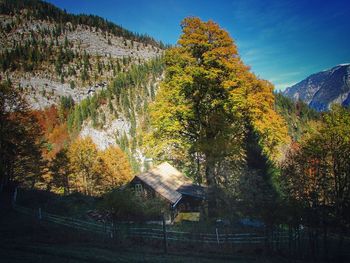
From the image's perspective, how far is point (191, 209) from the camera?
37.2 meters

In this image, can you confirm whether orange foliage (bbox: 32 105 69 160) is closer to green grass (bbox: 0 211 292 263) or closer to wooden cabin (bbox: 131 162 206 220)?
wooden cabin (bbox: 131 162 206 220)

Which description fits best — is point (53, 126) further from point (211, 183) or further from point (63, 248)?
point (63, 248)

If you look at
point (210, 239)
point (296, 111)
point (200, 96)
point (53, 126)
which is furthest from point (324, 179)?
point (53, 126)

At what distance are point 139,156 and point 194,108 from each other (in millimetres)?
128384

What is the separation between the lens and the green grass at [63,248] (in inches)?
492

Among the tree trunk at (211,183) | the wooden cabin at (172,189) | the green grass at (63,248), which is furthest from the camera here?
the wooden cabin at (172,189)

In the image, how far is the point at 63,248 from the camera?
1496 centimetres

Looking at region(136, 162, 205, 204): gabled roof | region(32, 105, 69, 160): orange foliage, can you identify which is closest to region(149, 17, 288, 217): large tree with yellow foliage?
region(136, 162, 205, 204): gabled roof

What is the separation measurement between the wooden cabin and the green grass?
14427mm

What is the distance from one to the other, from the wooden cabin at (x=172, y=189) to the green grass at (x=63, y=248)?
1443 cm

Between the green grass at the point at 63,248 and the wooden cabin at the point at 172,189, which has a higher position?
the wooden cabin at the point at 172,189

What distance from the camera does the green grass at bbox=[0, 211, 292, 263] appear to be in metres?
12.5

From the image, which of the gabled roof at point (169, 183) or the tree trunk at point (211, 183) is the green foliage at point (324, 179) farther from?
the gabled roof at point (169, 183)

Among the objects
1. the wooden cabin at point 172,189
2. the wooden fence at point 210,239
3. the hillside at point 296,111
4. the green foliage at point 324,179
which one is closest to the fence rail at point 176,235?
the wooden fence at point 210,239
